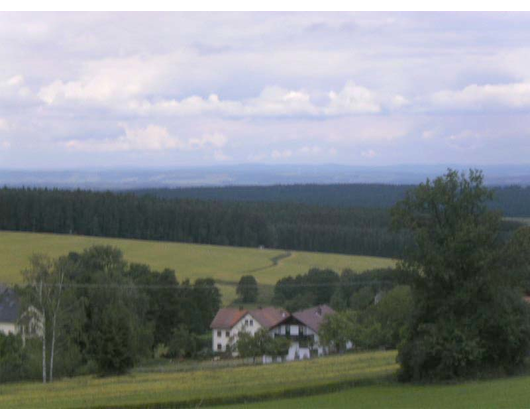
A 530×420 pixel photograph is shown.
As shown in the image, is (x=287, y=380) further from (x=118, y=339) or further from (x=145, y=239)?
(x=145, y=239)

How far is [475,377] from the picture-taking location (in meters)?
26.5

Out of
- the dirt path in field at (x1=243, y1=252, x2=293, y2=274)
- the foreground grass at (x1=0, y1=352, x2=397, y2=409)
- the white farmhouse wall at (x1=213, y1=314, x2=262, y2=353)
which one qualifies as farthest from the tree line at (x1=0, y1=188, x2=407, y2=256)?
the foreground grass at (x1=0, y1=352, x2=397, y2=409)

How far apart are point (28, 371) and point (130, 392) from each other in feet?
46.1

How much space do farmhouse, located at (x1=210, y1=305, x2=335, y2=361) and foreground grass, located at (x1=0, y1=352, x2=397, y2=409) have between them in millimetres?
13417

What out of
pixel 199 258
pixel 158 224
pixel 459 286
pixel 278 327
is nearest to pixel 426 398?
pixel 459 286

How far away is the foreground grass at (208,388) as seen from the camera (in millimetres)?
20922

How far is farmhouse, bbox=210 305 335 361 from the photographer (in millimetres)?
46406

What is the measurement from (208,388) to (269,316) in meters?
24.8

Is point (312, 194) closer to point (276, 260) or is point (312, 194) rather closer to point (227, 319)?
point (276, 260)

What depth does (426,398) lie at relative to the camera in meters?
20.9

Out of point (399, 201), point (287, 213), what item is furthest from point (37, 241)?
point (399, 201)

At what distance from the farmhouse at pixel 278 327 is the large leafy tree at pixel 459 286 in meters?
18.0

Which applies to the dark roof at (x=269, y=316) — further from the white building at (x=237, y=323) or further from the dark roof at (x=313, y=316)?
the dark roof at (x=313, y=316)
